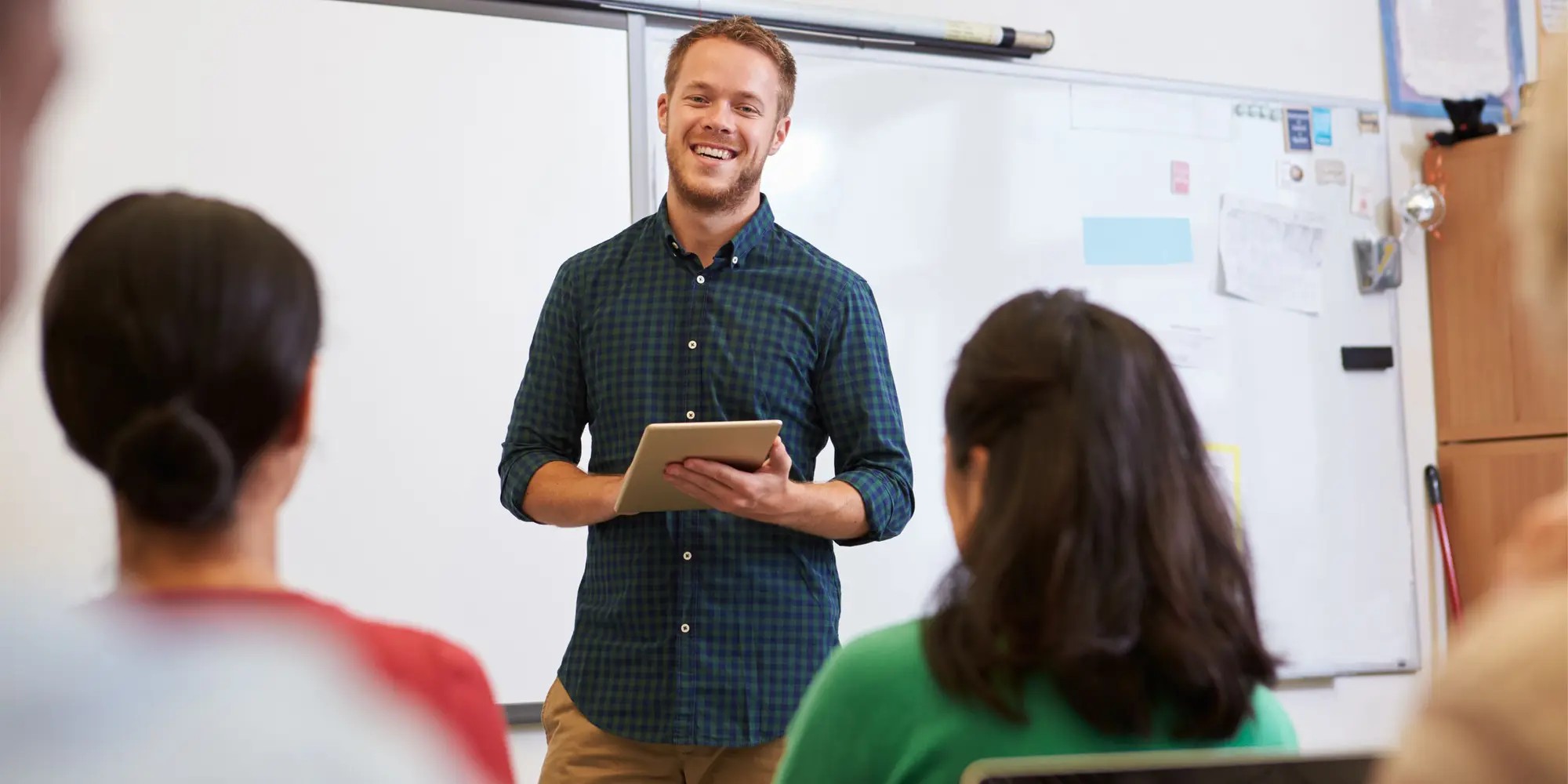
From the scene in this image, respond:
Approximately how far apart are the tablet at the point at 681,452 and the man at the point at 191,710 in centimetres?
78

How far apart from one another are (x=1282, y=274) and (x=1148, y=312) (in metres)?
0.42

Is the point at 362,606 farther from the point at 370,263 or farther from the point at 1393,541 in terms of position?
the point at 1393,541

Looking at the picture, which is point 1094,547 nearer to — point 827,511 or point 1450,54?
point 827,511

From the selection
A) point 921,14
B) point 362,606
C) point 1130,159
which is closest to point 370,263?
point 362,606

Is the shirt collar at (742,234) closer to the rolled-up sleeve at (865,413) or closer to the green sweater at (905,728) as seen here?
the rolled-up sleeve at (865,413)

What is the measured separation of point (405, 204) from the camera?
264cm

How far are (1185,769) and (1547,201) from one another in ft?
1.06

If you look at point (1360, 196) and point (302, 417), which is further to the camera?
point (1360, 196)

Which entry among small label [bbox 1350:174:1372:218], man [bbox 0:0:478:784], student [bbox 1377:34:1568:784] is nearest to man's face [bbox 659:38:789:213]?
man [bbox 0:0:478:784]

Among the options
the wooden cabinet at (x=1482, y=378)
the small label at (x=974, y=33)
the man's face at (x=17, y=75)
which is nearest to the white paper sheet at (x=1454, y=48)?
the wooden cabinet at (x=1482, y=378)

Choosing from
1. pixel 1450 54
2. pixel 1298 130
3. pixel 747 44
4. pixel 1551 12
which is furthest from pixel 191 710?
pixel 1551 12

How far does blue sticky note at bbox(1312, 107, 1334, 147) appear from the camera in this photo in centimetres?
358

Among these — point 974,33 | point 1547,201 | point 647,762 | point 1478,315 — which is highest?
point 974,33

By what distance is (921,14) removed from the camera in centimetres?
319
